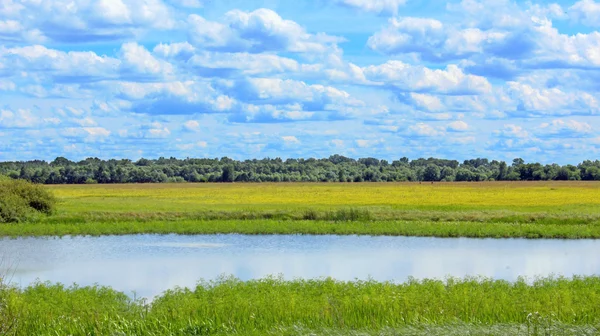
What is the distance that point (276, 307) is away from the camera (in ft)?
53.5

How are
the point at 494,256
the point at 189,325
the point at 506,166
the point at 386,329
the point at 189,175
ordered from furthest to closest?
the point at 189,175
the point at 506,166
the point at 494,256
the point at 189,325
the point at 386,329

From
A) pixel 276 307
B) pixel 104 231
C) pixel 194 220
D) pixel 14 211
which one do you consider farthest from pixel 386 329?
pixel 14 211

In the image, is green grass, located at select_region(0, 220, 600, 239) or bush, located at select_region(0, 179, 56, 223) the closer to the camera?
green grass, located at select_region(0, 220, 600, 239)

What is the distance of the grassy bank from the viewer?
1391cm

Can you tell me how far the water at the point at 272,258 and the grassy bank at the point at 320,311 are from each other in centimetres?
389

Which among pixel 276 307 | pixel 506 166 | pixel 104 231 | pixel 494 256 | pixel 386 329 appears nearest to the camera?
pixel 386 329

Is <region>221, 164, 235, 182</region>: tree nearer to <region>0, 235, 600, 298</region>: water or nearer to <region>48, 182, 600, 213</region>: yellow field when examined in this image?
<region>48, 182, 600, 213</region>: yellow field

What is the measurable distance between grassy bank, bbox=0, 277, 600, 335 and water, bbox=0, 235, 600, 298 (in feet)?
12.8

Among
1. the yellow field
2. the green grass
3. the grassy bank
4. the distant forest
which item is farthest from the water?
the distant forest

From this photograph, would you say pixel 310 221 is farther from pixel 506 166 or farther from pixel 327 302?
pixel 506 166

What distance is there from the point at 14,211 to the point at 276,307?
108 feet

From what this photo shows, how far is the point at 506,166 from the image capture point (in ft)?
461

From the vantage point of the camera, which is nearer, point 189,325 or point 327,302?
point 189,325

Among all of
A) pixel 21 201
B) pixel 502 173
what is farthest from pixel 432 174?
pixel 21 201
